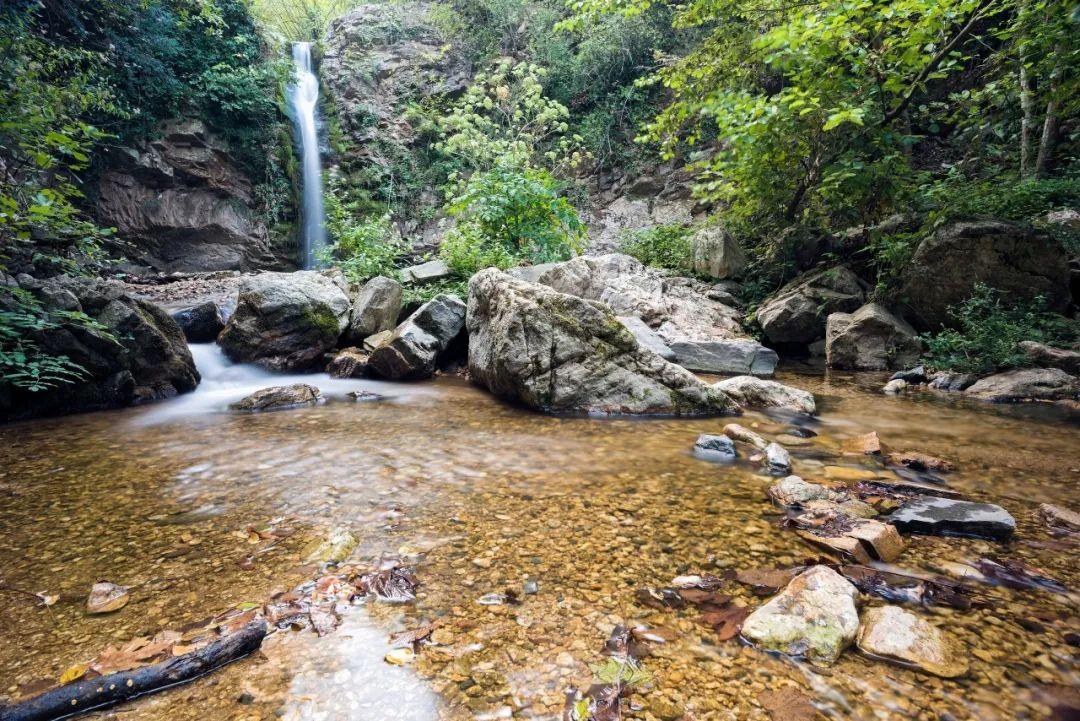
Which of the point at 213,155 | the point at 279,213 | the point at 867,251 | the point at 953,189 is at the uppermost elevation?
the point at 213,155

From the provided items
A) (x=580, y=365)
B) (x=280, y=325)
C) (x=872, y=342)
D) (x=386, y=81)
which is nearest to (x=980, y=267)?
(x=872, y=342)

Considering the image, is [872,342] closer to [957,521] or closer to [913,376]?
[913,376]

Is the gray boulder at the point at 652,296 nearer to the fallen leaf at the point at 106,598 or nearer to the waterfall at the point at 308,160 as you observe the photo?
the fallen leaf at the point at 106,598

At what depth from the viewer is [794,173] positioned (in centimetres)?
794

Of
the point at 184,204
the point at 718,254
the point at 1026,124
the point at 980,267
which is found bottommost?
the point at 980,267

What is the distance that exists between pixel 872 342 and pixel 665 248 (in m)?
4.69

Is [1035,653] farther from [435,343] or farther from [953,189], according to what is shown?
[953,189]

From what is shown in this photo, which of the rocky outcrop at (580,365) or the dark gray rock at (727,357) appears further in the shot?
the dark gray rock at (727,357)

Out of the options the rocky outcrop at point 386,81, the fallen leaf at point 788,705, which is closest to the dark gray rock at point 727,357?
the fallen leaf at point 788,705

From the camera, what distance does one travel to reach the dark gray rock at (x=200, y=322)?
6930 millimetres

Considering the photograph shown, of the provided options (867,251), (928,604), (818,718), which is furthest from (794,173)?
(818,718)

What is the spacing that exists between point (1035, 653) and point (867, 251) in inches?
330

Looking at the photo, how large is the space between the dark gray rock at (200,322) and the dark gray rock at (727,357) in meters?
6.77

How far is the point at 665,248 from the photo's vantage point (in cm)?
1046
